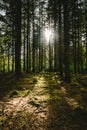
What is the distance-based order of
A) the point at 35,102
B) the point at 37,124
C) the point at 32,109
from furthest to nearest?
→ the point at 35,102 → the point at 32,109 → the point at 37,124

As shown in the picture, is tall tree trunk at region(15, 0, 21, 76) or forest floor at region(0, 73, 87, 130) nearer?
forest floor at region(0, 73, 87, 130)

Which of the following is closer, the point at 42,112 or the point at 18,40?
the point at 42,112

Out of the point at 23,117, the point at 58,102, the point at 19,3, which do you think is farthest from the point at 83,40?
the point at 23,117

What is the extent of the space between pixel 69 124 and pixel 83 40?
23.7 metres

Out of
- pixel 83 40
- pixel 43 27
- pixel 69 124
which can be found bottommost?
pixel 69 124

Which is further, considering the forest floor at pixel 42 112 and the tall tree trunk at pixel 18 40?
the tall tree trunk at pixel 18 40

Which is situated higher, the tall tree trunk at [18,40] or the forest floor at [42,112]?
the tall tree trunk at [18,40]

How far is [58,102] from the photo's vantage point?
8867 millimetres

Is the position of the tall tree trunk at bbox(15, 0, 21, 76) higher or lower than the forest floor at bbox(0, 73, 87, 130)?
higher

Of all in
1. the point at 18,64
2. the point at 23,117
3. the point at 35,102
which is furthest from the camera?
the point at 18,64

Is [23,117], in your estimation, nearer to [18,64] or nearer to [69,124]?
[69,124]

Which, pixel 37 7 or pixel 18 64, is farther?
pixel 37 7

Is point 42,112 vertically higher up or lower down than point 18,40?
lower down

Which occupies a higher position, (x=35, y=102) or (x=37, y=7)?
(x=37, y=7)
